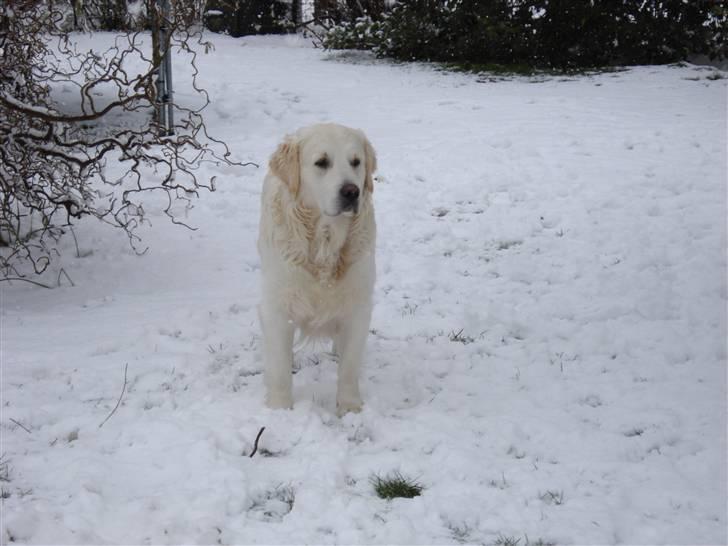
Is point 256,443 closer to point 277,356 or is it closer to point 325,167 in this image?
point 277,356

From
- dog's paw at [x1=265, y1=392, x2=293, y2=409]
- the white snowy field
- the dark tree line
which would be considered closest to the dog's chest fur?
dog's paw at [x1=265, y1=392, x2=293, y2=409]

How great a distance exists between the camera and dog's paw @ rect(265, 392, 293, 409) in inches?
138

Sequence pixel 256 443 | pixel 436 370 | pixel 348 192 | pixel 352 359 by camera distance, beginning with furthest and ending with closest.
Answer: pixel 436 370, pixel 352 359, pixel 348 192, pixel 256 443

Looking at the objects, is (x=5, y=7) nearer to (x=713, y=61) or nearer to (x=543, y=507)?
(x=543, y=507)

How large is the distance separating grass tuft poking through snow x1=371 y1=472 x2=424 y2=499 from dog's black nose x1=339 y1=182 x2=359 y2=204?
3.96 ft

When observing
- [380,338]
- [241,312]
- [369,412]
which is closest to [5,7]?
[241,312]

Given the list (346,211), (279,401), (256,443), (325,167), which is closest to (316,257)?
(346,211)

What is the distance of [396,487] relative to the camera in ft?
9.36

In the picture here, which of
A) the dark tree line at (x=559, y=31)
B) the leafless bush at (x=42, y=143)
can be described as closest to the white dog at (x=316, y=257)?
the leafless bush at (x=42, y=143)

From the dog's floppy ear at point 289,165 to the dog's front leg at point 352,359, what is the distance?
673 millimetres

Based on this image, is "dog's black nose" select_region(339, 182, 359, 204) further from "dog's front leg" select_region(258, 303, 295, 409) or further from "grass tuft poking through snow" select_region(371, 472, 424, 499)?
"grass tuft poking through snow" select_region(371, 472, 424, 499)

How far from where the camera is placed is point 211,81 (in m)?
10.7

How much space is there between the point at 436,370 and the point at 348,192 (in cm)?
126

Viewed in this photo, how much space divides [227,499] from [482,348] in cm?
200
